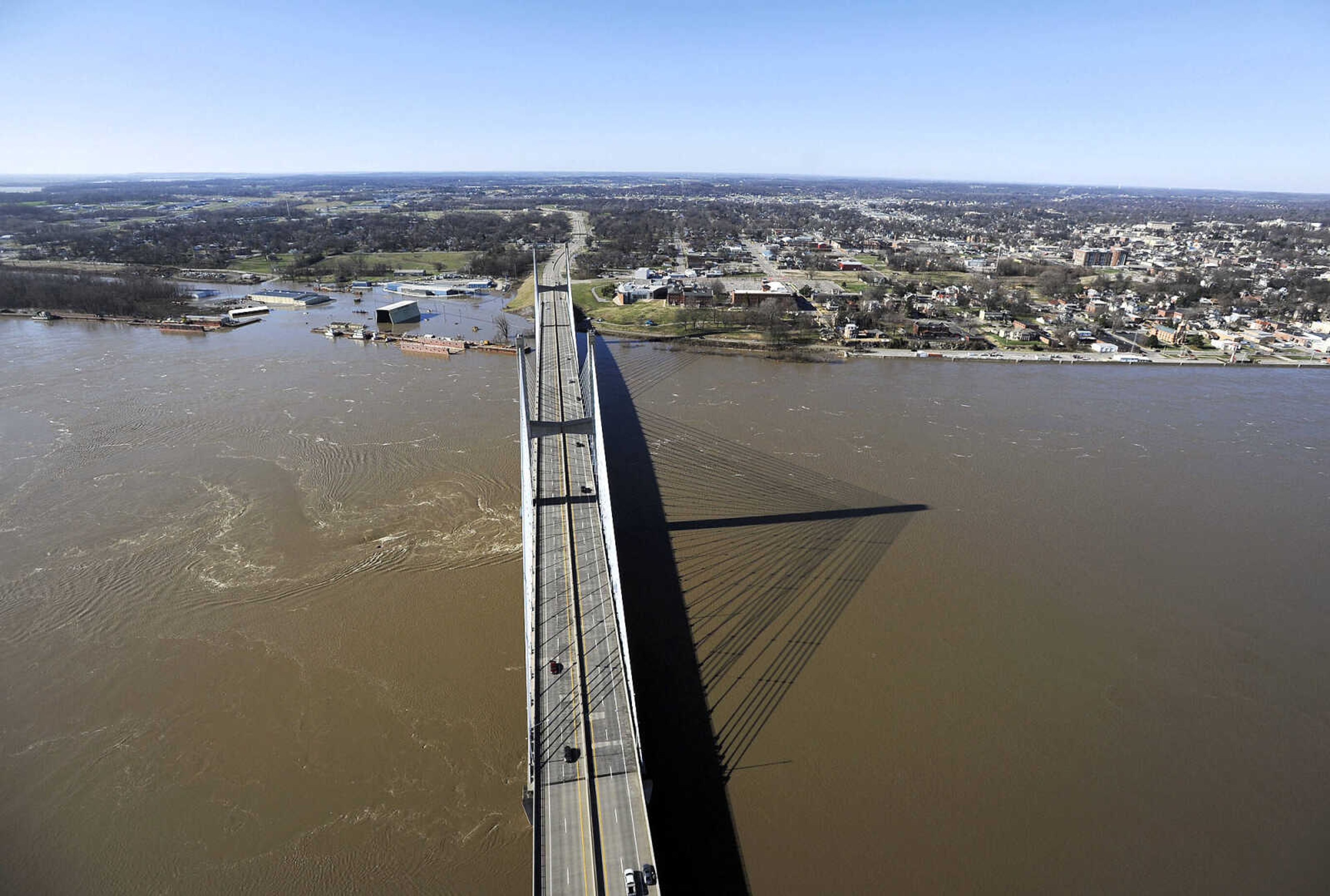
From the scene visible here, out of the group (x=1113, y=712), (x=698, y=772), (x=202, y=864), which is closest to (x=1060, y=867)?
(x=1113, y=712)

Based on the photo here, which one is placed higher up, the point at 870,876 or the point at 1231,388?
the point at 1231,388

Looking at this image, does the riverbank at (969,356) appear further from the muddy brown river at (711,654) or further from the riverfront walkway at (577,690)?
the riverfront walkway at (577,690)

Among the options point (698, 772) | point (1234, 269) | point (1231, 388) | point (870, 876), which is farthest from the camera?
point (1234, 269)

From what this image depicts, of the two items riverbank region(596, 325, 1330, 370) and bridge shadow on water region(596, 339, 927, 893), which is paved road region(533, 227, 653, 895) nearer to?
bridge shadow on water region(596, 339, 927, 893)

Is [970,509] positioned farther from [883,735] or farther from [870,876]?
[870,876]

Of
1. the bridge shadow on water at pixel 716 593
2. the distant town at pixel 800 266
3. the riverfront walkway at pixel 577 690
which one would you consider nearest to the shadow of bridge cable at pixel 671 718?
the bridge shadow on water at pixel 716 593

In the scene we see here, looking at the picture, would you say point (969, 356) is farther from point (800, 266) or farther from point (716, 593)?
point (800, 266)

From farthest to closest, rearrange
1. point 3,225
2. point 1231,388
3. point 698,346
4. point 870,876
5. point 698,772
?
point 3,225, point 698,346, point 1231,388, point 698,772, point 870,876
